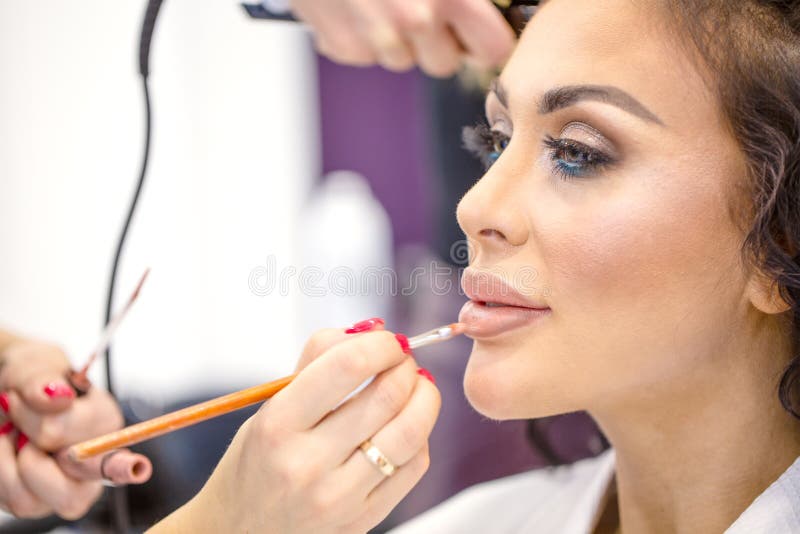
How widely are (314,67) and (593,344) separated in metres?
1.25

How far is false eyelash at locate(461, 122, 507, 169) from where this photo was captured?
0.96 m

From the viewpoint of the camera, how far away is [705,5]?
80 cm

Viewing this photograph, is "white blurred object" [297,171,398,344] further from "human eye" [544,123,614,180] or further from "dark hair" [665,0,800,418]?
"dark hair" [665,0,800,418]

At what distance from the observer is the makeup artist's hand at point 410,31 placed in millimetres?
Answer: 800

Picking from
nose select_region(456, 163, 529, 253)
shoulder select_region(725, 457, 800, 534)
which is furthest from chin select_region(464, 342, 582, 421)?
shoulder select_region(725, 457, 800, 534)

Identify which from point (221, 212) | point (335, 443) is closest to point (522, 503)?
point (335, 443)

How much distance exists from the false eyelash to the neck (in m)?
0.34

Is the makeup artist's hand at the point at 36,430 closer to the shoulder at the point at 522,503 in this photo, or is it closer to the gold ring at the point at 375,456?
the gold ring at the point at 375,456

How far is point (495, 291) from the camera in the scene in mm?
804

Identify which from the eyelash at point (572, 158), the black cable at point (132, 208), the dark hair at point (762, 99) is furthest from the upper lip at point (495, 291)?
the black cable at point (132, 208)

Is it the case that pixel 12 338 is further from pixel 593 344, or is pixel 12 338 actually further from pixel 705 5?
pixel 705 5

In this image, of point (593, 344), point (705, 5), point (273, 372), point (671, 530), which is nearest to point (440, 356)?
point (273, 372)

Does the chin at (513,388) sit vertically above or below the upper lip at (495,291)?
below

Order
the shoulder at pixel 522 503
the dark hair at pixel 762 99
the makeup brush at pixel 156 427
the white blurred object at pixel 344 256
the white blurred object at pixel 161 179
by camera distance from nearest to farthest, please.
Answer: the makeup brush at pixel 156 427 < the dark hair at pixel 762 99 < the white blurred object at pixel 161 179 < the shoulder at pixel 522 503 < the white blurred object at pixel 344 256
